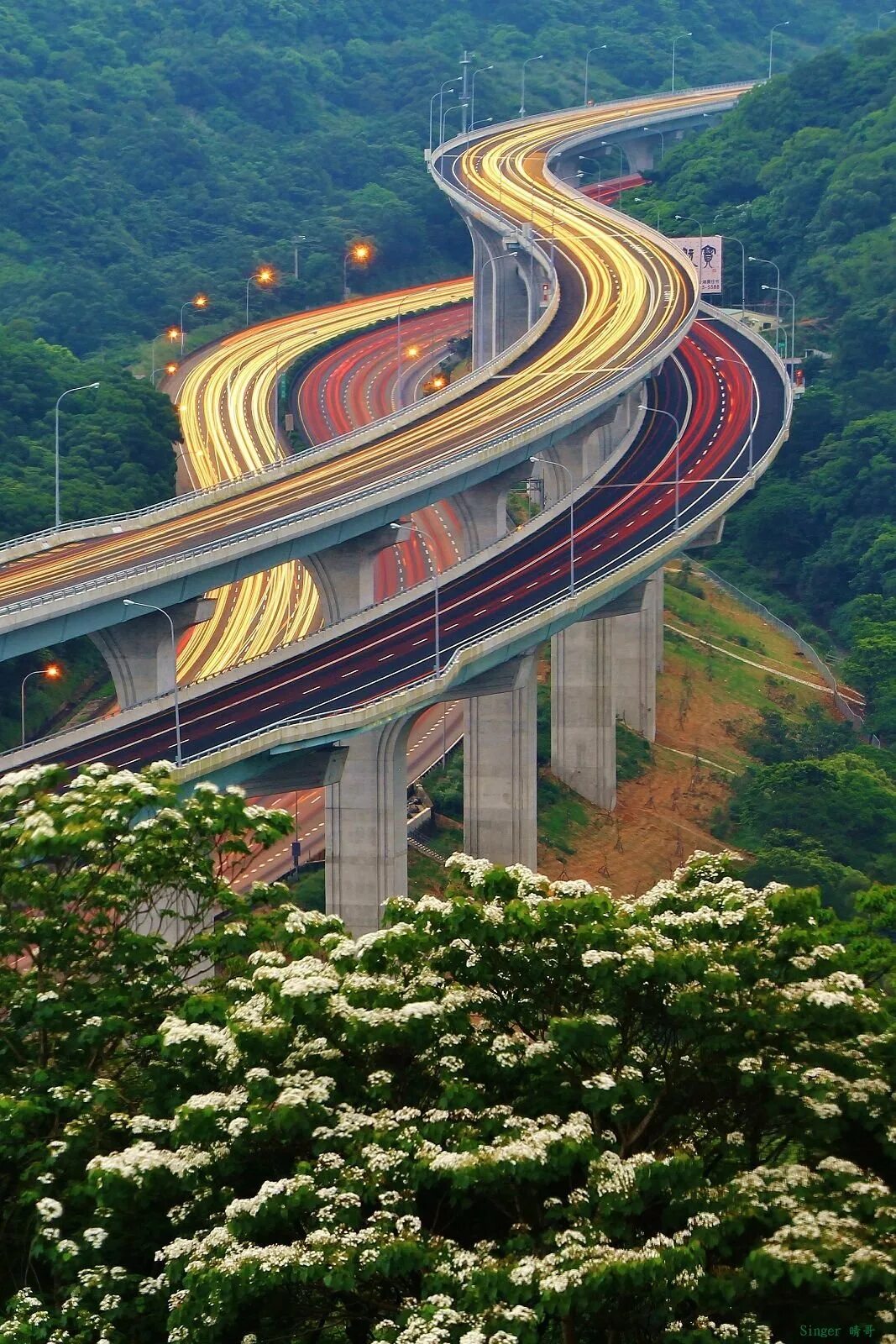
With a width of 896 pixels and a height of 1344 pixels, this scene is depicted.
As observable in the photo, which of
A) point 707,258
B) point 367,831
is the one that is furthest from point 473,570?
point 707,258

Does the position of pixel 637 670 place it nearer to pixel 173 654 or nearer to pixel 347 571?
pixel 347 571

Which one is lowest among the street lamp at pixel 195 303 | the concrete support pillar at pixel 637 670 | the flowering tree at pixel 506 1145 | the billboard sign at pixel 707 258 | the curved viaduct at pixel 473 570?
the concrete support pillar at pixel 637 670

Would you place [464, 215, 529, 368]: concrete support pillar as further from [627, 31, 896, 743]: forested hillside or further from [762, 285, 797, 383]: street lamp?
[627, 31, 896, 743]: forested hillside

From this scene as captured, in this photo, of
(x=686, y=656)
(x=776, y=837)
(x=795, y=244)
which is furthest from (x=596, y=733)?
(x=795, y=244)

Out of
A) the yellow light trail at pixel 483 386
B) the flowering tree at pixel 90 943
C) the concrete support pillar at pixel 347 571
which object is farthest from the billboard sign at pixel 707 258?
the flowering tree at pixel 90 943

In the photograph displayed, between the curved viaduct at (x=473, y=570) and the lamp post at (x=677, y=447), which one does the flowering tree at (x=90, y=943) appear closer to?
the curved viaduct at (x=473, y=570)

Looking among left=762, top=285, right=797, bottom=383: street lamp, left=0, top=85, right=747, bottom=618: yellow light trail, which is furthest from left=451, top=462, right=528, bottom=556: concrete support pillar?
left=762, top=285, right=797, bottom=383: street lamp
